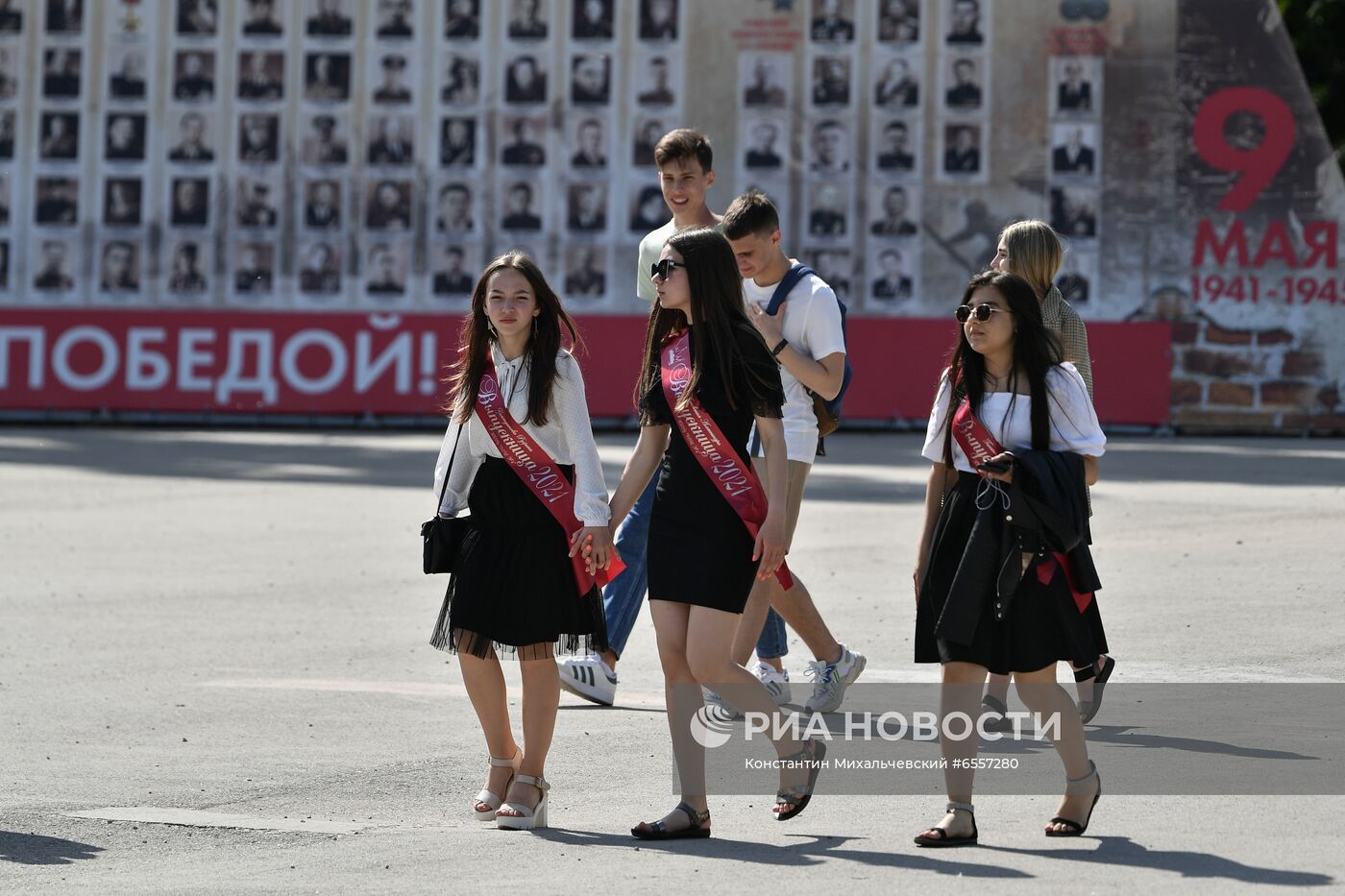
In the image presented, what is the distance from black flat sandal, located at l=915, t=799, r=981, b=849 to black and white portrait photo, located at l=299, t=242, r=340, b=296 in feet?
63.1

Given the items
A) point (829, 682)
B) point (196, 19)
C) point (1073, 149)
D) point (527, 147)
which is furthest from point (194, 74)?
point (829, 682)

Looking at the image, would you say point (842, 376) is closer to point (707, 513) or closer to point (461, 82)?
point (707, 513)

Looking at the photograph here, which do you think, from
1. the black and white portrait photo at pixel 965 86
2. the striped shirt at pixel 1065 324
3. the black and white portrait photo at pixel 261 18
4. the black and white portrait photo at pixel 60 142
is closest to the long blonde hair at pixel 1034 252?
the striped shirt at pixel 1065 324

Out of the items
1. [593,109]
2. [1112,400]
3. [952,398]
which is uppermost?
[593,109]

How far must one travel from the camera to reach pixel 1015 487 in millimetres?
5562

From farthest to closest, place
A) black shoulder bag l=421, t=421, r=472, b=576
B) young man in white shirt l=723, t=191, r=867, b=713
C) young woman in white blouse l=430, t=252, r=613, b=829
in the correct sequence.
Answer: young man in white shirt l=723, t=191, r=867, b=713, black shoulder bag l=421, t=421, r=472, b=576, young woman in white blouse l=430, t=252, r=613, b=829

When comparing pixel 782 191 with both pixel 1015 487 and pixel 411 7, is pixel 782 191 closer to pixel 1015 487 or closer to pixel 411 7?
pixel 411 7

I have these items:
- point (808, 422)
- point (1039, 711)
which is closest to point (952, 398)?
point (1039, 711)

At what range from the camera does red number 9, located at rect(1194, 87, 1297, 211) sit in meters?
23.1

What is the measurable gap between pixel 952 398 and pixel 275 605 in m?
5.45

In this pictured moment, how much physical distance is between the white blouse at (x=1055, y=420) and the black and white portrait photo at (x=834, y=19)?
60.8ft

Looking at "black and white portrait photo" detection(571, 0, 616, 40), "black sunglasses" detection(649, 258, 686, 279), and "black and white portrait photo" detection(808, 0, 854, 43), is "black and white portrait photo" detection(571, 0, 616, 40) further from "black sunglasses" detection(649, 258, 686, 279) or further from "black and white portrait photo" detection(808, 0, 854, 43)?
"black sunglasses" detection(649, 258, 686, 279)

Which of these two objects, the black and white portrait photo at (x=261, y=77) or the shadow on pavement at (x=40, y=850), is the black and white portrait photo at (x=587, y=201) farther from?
the shadow on pavement at (x=40, y=850)

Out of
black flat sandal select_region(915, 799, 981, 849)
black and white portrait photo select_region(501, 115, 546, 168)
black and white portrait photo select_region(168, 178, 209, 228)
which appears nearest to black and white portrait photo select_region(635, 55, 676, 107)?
black and white portrait photo select_region(501, 115, 546, 168)
